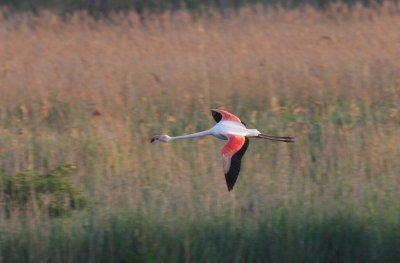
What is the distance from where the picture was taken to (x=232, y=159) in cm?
387

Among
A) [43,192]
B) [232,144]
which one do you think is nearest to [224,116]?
[232,144]

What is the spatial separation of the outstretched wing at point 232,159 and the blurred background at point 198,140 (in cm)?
72

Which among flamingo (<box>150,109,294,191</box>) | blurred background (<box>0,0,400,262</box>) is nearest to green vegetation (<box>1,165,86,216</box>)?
blurred background (<box>0,0,400,262</box>)

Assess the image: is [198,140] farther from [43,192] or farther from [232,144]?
[232,144]

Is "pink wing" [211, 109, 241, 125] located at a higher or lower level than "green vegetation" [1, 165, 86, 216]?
higher

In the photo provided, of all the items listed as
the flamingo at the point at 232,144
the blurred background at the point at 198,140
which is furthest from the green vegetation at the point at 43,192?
the flamingo at the point at 232,144

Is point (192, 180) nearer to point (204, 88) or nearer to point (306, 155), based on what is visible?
point (306, 155)

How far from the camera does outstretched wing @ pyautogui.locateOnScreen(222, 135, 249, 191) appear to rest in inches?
152

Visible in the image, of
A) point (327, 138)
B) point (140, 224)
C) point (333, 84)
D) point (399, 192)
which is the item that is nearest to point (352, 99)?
point (333, 84)

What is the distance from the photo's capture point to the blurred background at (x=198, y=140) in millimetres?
4539

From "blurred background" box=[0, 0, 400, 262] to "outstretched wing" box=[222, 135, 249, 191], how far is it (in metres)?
0.72

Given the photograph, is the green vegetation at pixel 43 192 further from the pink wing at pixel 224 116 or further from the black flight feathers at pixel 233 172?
the black flight feathers at pixel 233 172

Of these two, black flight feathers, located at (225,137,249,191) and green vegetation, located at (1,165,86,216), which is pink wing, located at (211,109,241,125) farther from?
green vegetation, located at (1,165,86,216)

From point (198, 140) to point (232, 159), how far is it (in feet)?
6.11
